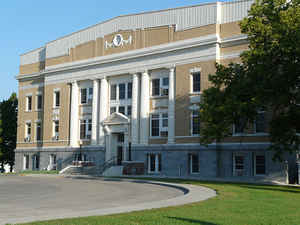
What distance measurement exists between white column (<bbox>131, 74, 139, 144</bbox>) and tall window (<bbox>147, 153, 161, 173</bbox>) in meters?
2.17

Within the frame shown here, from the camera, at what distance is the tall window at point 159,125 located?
42.7 meters

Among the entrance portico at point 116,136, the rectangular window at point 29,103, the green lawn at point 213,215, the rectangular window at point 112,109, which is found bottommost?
the green lawn at point 213,215

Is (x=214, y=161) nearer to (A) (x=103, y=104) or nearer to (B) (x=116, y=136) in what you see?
(B) (x=116, y=136)

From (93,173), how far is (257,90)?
78.3 feet

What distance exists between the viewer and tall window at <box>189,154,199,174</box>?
40.2 metres

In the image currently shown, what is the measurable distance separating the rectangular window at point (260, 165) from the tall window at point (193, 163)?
5.41 m

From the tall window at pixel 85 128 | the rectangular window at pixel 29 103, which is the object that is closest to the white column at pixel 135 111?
the tall window at pixel 85 128

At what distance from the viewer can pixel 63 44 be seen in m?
53.0

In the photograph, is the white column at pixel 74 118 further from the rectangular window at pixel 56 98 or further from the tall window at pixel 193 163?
the tall window at pixel 193 163

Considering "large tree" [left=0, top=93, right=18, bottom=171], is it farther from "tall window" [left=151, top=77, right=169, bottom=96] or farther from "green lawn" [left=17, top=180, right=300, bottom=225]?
"green lawn" [left=17, top=180, right=300, bottom=225]

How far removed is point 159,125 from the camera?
43.1m

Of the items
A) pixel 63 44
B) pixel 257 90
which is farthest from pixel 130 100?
pixel 257 90

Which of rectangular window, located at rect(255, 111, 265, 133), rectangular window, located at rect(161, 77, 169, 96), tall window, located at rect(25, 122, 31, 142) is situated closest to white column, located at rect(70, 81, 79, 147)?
tall window, located at rect(25, 122, 31, 142)

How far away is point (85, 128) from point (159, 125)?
34.0 feet
